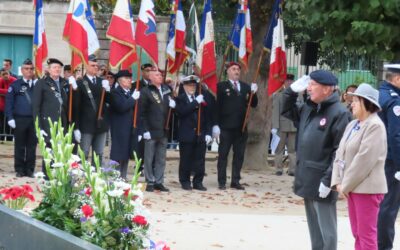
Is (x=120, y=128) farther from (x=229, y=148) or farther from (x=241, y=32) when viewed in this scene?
(x=241, y=32)

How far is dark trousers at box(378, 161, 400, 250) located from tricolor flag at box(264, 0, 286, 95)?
655cm

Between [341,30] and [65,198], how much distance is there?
25.8 feet

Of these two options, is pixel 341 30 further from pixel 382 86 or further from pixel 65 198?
pixel 65 198

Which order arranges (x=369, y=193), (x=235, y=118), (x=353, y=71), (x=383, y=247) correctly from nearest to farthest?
(x=369, y=193)
(x=383, y=247)
(x=235, y=118)
(x=353, y=71)

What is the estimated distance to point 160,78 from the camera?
1456 centimetres

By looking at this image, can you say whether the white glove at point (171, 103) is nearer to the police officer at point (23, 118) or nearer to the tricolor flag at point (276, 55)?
the tricolor flag at point (276, 55)

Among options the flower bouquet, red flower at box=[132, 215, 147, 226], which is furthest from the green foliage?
red flower at box=[132, 215, 147, 226]

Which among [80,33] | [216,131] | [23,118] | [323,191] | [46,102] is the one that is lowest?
[323,191]

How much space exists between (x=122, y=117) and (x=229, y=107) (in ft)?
6.09

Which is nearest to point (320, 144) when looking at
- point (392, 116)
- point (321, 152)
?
point (321, 152)

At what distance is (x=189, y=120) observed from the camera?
15023 mm

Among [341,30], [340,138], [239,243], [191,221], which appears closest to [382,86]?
[340,138]

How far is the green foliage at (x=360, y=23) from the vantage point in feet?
43.5

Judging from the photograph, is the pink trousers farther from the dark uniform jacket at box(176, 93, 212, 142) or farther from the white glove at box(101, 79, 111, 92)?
the dark uniform jacket at box(176, 93, 212, 142)
